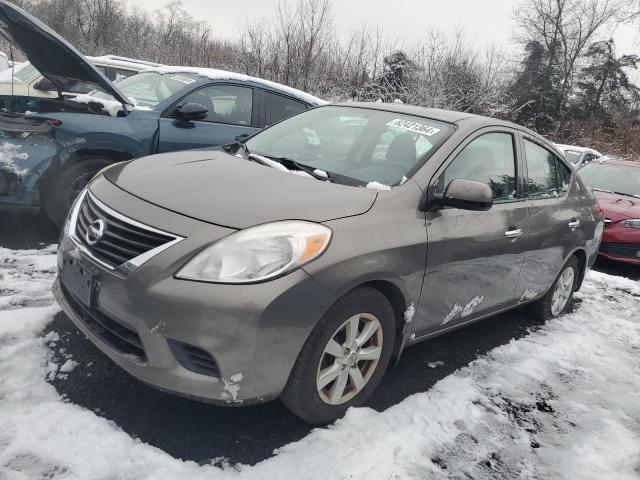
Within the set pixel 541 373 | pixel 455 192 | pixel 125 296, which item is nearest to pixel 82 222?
pixel 125 296

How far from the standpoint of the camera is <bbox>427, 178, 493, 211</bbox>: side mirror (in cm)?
278

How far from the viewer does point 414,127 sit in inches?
131

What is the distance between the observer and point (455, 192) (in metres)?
2.80

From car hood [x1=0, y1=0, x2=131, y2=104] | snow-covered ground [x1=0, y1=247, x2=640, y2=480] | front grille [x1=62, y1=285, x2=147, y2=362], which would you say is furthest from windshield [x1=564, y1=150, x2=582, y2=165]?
front grille [x1=62, y1=285, x2=147, y2=362]

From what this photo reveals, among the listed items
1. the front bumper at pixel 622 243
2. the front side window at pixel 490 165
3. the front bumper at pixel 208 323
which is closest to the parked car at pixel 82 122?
the front bumper at pixel 208 323

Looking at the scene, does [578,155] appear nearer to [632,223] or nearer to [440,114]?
[632,223]

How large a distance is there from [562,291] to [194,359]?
368cm

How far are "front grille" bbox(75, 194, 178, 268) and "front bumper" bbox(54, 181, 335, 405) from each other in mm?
54

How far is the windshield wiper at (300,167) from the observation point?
292 centimetres

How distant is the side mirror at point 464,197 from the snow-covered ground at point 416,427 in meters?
1.10

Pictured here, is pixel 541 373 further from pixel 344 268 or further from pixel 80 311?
pixel 80 311

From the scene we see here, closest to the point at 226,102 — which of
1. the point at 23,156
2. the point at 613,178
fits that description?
the point at 23,156

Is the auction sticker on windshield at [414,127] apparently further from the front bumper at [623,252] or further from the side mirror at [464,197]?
the front bumper at [623,252]

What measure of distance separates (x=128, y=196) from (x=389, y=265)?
1297 mm
